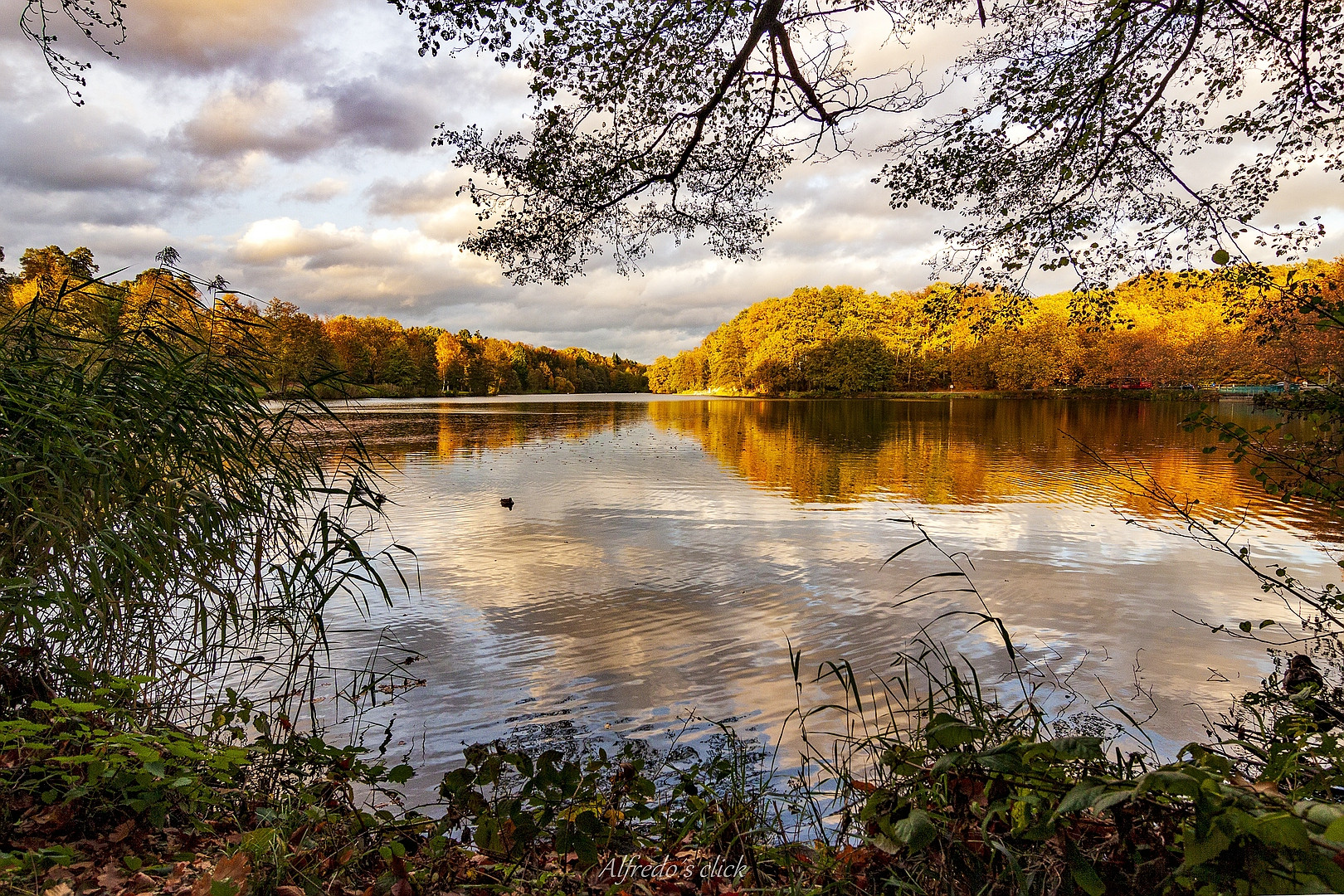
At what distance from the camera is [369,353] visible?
76.7 m

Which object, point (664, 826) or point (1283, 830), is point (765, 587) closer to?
point (664, 826)

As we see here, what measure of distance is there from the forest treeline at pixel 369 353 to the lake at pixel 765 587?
2.43 meters

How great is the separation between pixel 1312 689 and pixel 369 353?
83.8 m

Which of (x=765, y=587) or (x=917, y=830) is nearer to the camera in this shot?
(x=917, y=830)

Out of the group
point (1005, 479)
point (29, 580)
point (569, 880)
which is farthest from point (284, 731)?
point (1005, 479)

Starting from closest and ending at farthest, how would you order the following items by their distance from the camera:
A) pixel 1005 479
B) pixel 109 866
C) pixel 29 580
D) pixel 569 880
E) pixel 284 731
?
pixel 109 866
pixel 569 880
pixel 29 580
pixel 284 731
pixel 1005 479

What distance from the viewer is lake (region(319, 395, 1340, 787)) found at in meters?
4.90

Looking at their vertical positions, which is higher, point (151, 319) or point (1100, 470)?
point (151, 319)

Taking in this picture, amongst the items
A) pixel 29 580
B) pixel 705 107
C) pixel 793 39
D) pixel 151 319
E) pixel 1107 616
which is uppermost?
pixel 793 39

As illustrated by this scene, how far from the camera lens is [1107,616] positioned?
21.9ft

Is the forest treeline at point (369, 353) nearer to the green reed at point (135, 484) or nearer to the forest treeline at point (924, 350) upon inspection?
the green reed at point (135, 484)

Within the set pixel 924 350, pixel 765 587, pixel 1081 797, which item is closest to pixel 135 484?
pixel 1081 797

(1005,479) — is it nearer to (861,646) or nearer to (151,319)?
(861,646)

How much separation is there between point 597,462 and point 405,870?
17.6m
